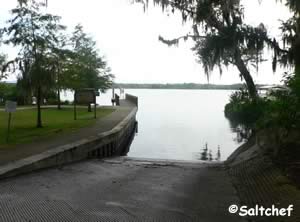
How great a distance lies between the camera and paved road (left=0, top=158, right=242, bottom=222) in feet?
16.0

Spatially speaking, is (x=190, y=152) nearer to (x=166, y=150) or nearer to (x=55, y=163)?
(x=166, y=150)

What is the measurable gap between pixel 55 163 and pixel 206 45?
31.8 feet

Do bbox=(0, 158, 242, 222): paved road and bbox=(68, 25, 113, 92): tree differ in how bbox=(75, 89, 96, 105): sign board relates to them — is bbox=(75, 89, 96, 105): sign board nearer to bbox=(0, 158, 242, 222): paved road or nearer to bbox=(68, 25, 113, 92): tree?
bbox=(68, 25, 113, 92): tree

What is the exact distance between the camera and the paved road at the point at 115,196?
16.0 ft

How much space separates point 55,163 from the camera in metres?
8.62

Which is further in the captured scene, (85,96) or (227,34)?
(85,96)

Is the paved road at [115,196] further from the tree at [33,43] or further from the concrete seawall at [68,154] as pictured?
the tree at [33,43]

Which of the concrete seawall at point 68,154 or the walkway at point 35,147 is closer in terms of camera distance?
the concrete seawall at point 68,154

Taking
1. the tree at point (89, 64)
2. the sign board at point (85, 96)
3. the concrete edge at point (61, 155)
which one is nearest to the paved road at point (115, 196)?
the concrete edge at point (61, 155)

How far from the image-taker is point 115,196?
19.4 feet

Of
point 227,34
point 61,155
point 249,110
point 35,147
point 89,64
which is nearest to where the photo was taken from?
point 61,155

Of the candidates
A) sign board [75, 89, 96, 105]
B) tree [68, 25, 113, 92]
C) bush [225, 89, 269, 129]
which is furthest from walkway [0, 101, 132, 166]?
tree [68, 25, 113, 92]

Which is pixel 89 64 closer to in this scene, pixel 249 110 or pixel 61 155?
pixel 249 110

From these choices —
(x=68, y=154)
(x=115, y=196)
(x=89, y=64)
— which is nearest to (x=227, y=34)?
(x=68, y=154)
